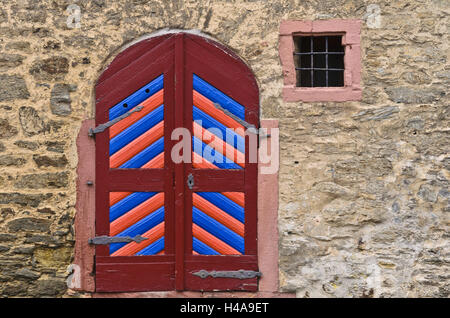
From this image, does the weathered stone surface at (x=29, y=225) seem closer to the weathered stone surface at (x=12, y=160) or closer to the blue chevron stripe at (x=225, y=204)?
the weathered stone surface at (x=12, y=160)

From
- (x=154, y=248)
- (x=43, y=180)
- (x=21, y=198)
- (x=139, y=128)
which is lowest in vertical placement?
(x=154, y=248)

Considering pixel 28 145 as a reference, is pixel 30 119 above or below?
above

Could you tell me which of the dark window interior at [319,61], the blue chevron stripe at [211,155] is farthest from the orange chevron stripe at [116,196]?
the dark window interior at [319,61]

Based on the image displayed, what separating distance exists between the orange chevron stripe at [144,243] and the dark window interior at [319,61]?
68.8 inches

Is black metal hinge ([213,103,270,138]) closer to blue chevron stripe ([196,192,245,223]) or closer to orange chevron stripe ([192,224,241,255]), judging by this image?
blue chevron stripe ([196,192,245,223])

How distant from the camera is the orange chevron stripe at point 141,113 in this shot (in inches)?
189

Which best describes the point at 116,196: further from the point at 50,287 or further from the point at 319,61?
the point at 319,61

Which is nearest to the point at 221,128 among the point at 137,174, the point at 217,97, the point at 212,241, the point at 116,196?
the point at 217,97

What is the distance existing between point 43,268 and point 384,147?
309 centimetres

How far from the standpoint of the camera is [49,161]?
4836 mm

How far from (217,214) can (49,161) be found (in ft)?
4.96

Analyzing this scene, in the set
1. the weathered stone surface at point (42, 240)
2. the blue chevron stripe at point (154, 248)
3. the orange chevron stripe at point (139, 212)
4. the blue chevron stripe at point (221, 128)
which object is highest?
the blue chevron stripe at point (221, 128)

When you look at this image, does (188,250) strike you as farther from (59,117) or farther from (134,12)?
(134,12)

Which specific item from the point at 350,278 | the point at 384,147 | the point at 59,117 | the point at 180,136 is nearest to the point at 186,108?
the point at 180,136
